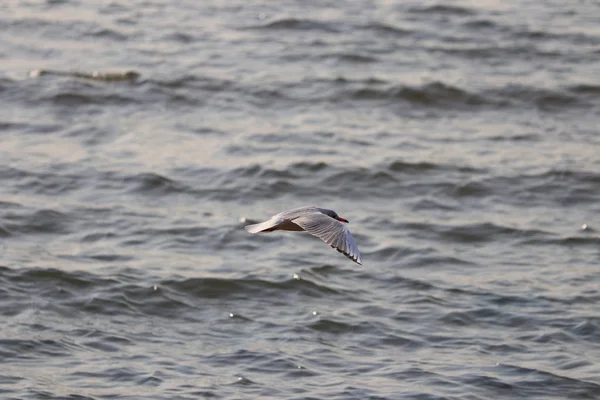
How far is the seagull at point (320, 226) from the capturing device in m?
5.64

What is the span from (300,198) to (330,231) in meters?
3.89

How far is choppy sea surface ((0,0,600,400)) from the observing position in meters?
7.15

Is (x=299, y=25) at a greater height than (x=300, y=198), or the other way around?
(x=299, y=25)

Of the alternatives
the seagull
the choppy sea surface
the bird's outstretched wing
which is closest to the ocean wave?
the choppy sea surface

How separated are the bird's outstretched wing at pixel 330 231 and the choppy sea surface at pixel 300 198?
1.22 m

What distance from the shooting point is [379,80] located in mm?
11945

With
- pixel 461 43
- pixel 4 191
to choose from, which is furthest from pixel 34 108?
pixel 461 43

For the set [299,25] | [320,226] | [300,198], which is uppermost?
[320,226]

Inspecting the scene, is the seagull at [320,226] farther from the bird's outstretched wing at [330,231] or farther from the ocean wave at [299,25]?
the ocean wave at [299,25]

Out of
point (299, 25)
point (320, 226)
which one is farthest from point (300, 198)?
point (299, 25)

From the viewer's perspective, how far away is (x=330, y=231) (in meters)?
5.83

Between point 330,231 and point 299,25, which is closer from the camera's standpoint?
point 330,231

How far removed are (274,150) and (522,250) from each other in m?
2.62

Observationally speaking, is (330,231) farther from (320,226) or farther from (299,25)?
(299,25)
